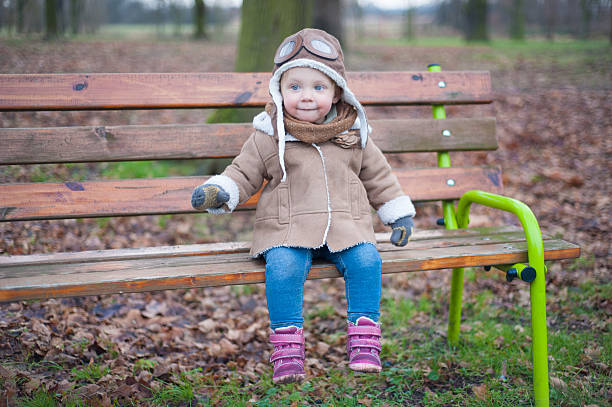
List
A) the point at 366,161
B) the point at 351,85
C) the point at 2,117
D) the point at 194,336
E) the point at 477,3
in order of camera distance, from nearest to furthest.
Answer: the point at 366,161
the point at 351,85
the point at 194,336
the point at 2,117
the point at 477,3

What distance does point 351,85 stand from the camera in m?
2.96

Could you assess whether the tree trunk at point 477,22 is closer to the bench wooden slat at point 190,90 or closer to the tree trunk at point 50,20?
the tree trunk at point 50,20

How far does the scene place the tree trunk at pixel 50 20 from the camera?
11963 millimetres

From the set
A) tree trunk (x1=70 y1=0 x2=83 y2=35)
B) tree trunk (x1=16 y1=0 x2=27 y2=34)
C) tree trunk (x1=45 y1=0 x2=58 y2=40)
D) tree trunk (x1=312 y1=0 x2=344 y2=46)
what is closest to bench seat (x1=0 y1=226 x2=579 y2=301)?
tree trunk (x1=312 y1=0 x2=344 y2=46)

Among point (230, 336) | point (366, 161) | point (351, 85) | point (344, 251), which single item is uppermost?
point (351, 85)

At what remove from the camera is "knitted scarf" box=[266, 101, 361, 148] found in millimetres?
2295

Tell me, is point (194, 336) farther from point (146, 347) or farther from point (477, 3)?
point (477, 3)

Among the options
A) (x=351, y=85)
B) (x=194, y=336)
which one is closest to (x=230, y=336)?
(x=194, y=336)

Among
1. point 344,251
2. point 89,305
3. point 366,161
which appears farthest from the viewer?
point 89,305

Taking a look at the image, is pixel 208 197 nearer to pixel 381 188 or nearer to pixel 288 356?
pixel 288 356

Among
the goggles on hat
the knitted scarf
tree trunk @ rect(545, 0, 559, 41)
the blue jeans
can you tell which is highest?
tree trunk @ rect(545, 0, 559, 41)

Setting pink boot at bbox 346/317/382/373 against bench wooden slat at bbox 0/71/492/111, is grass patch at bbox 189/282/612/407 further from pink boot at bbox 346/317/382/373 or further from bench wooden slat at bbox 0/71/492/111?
bench wooden slat at bbox 0/71/492/111

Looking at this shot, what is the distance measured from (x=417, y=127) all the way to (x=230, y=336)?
165 centimetres

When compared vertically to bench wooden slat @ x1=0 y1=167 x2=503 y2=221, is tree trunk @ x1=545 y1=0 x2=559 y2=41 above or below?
above
